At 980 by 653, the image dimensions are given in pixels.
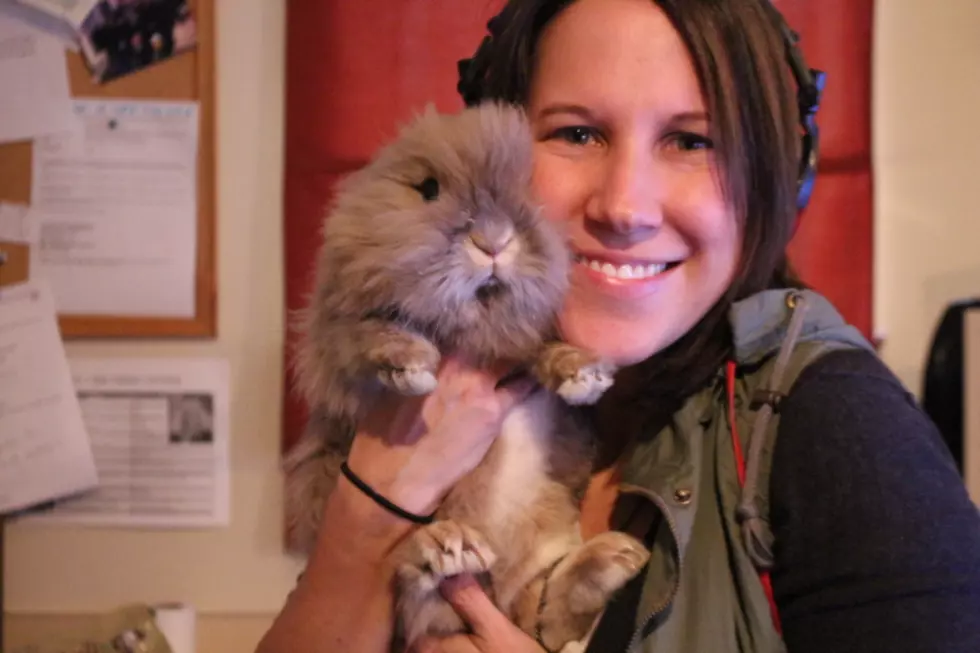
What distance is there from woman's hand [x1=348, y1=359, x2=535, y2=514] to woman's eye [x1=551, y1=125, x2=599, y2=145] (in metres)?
0.32

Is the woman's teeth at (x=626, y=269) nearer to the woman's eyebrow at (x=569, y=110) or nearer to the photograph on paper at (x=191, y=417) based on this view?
the woman's eyebrow at (x=569, y=110)

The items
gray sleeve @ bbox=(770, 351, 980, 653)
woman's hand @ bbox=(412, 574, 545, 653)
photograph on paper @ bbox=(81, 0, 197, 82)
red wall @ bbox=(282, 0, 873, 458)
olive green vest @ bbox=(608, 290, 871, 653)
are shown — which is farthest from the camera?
photograph on paper @ bbox=(81, 0, 197, 82)

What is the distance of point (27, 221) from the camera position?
176cm

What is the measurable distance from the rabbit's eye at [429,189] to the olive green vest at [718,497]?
0.40 m

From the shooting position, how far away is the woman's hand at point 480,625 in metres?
0.90

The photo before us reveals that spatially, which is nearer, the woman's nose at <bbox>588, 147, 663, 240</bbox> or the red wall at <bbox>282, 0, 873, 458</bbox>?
the woman's nose at <bbox>588, 147, 663, 240</bbox>

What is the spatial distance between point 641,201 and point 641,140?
8 centimetres

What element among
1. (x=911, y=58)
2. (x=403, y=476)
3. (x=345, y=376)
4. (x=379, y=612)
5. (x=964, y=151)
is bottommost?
(x=379, y=612)

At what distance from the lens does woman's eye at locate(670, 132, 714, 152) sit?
94 centimetres

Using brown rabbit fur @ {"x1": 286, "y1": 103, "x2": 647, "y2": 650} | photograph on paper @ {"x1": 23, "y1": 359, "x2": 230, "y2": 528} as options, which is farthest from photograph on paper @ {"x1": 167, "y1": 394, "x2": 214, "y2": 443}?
brown rabbit fur @ {"x1": 286, "y1": 103, "x2": 647, "y2": 650}

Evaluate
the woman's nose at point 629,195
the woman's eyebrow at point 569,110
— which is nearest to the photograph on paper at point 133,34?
the woman's eyebrow at point 569,110

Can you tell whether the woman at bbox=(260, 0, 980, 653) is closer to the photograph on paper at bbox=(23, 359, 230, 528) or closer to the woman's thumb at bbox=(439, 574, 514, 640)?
the woman's thumb at bbox=(439, 574, 514, 640)

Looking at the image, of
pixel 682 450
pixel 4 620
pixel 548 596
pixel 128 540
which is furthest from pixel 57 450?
pixel 682 450

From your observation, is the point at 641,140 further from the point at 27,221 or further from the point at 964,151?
the point at 27,221
